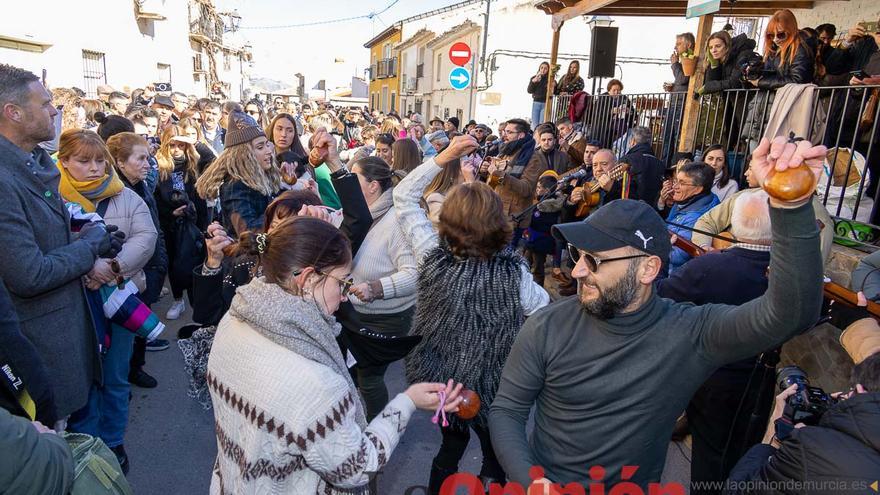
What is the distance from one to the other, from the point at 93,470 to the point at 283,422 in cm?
56

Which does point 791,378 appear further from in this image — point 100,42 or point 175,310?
point 100,42

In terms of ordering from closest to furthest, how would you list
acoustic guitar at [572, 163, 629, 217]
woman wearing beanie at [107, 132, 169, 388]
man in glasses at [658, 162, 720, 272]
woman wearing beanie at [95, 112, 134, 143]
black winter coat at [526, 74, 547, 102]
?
woman wearing beanie at [107, 132, 169, 388] < man in glasses at [658, 162, 720, 272] < woman wearing beanie at [95, 112, 134, 143] < acoustic guitar at [572, 163, 629, 217] < black winter coat at [526, 74, 547, 102]

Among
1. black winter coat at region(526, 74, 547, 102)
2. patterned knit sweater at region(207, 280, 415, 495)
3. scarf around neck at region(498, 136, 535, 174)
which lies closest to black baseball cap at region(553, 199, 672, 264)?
patterned knit sweater at region(207, 280, 415, 495)

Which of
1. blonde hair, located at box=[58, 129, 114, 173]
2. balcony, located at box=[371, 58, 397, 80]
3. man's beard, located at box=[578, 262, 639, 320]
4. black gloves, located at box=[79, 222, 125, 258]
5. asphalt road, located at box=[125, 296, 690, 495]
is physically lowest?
asphalt road, located at box=[125, 296, 690, 495]

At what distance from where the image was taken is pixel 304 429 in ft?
4.99

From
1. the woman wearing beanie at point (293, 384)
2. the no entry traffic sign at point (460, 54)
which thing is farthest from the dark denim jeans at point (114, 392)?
the no entry traffic sign at point (460, 54)

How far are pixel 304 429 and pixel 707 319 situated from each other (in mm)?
1317

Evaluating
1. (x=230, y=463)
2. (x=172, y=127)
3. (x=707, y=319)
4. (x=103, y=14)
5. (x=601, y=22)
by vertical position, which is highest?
(x=601, y=22)

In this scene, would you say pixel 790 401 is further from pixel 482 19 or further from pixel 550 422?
pixel 482 19

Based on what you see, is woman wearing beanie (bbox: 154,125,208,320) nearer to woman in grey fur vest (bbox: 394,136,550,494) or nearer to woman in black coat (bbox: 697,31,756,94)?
woman in grey fur vest (bbox: 394,136,550,494)

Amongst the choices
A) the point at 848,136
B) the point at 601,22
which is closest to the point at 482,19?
the point at 601,22

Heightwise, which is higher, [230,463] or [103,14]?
[103,14]

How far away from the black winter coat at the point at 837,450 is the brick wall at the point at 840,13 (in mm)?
8142

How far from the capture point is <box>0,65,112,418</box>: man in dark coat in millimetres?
2199
